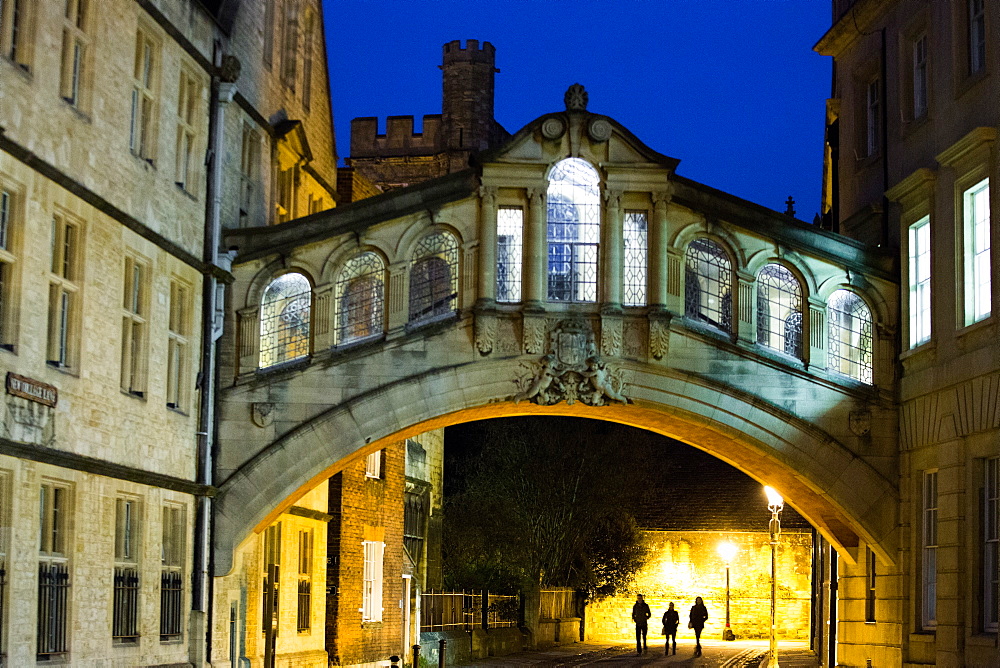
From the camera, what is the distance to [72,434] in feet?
59.3

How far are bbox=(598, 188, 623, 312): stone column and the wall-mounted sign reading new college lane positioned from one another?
29.6ft

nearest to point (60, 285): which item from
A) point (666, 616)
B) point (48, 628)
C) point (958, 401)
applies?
point (48, 628)

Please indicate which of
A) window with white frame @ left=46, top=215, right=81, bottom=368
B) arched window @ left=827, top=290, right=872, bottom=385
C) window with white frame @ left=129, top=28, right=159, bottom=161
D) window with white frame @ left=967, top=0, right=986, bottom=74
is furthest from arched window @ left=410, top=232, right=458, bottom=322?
window with white frame @ left=967, top=0, right=986, bottom=74

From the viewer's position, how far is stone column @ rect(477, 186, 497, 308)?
23.4m

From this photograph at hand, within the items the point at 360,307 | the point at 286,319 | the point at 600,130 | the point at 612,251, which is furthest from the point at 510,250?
the point at 286,319

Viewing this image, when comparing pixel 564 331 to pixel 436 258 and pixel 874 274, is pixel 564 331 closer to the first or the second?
pixel 436 258

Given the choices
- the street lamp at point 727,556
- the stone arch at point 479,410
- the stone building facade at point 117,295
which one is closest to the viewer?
the stone building facade at point 117,295

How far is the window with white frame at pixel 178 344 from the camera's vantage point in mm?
21875

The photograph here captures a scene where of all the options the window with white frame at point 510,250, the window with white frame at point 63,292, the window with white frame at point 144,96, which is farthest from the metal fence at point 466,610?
the window with white frame at point 63,292

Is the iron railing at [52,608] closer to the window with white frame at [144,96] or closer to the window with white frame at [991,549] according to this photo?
the window with white frame at [144,96]

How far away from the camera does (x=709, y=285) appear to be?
24.0m

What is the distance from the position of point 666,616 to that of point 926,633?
19431mm

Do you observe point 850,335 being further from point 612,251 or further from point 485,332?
point 485,332

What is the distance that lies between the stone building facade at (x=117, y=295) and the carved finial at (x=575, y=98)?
5.02 m
